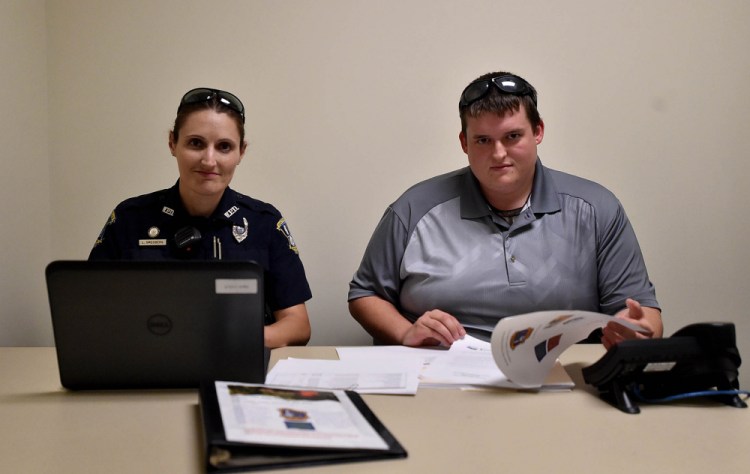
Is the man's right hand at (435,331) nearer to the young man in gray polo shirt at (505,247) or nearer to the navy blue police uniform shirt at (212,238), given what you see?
the young man in gray polo shirt at (505,247)

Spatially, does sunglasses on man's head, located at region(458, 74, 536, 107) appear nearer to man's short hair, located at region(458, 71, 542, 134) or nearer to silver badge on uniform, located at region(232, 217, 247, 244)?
man's short hair, located at region(458, 71, 542, 134)

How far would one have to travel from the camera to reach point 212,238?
2074mm

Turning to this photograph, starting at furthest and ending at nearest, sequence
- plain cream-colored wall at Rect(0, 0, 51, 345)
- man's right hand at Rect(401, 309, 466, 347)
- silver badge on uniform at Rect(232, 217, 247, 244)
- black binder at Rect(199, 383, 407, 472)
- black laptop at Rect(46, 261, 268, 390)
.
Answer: plain cream-colored wall at Rect(0, 0, 51, 345) → silver badge on uniform at Rect(232, 217, 247, 244) → man's right hand at Rect(401, 309, 466, 347) → black laptop at Rect(46, 261, 268, 390) → black binder at Rect(199, 383, 407, 472)

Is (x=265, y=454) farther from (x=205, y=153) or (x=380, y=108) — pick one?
(x=380, y=108)

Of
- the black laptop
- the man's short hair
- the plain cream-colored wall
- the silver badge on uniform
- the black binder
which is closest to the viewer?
the black binder

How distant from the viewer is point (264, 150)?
2.71 m

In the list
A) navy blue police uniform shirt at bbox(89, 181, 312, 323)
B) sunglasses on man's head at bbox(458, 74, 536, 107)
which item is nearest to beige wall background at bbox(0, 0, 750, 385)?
navy blue police uniform shirt at bbox(89, 181, 312, 323)

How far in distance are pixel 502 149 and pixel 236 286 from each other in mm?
1027

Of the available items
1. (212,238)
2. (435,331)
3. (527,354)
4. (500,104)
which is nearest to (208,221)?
(212,238)

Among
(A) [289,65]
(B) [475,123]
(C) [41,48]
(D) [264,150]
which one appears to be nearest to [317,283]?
(D) [264,150]

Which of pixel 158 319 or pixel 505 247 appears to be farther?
pixel 505 247

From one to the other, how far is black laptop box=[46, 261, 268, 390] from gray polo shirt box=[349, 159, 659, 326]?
0.85 meters

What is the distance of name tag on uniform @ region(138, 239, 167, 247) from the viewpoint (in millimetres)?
2043

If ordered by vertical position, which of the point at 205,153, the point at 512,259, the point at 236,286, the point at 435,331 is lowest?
the point at 435,331
